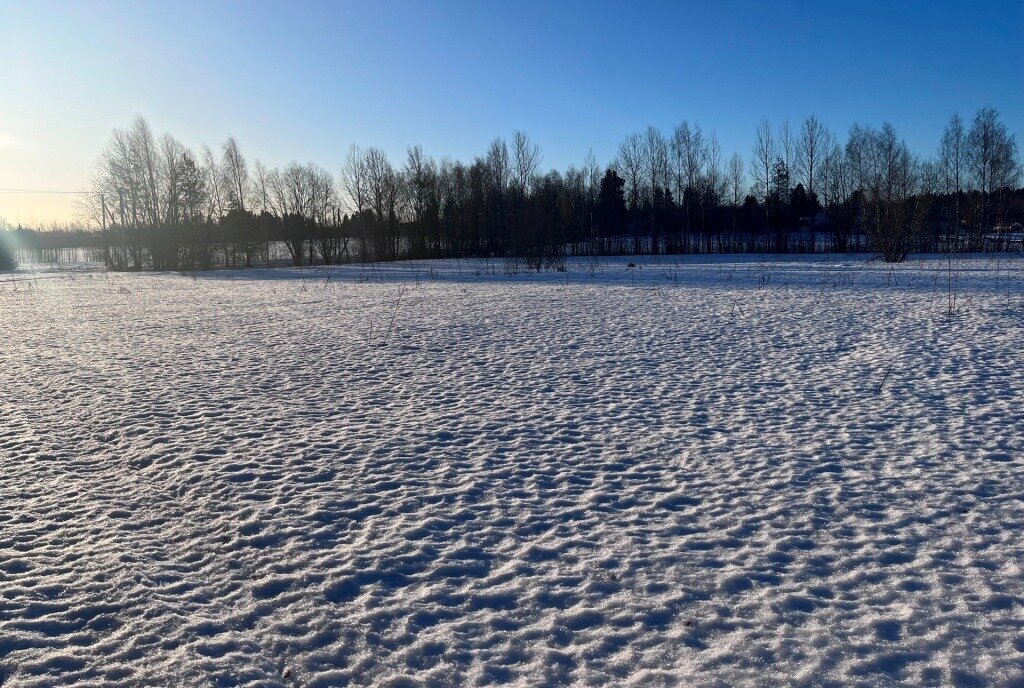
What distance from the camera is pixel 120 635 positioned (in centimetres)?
328

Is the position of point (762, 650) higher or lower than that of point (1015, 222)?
lower

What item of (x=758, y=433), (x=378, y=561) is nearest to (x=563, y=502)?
(x=378, y=561)

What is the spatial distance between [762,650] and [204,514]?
388 cm

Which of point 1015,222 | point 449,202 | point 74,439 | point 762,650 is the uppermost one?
point 449,202

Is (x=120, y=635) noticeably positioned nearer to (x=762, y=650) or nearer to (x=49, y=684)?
(x=49, y=684)

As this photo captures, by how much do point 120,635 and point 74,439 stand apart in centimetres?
398

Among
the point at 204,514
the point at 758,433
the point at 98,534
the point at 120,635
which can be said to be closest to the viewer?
the point at 120,635

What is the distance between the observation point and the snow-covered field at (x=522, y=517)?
311 cm

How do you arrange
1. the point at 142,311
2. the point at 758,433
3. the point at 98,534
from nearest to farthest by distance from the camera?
the point at 98,534, the point at 758,433, the point at 142,311

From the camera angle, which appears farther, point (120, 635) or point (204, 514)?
point (204, 514)

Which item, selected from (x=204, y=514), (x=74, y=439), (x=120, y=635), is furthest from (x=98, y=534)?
(x=74, y=439)

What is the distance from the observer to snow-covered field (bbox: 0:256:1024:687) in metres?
3.11

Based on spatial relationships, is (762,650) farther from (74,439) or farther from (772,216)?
(772,216)

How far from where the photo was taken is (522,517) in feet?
15.1
